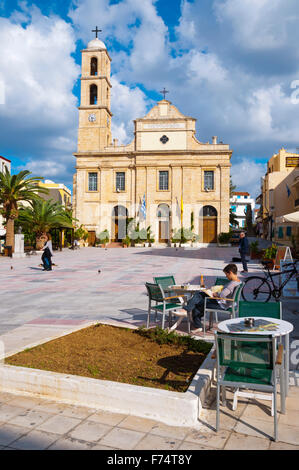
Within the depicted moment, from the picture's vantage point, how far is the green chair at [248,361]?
3422mm

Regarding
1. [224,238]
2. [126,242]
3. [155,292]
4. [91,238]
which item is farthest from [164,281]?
[91,238]

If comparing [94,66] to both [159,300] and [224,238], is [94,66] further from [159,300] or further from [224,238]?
[159,300]

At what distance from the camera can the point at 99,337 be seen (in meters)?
5.69

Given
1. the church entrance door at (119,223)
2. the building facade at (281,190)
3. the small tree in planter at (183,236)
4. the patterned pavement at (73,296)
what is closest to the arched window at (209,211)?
the small tree in planter at (183,236)

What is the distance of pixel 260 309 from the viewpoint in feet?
15.9

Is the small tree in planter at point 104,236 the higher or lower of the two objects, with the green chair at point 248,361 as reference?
higher

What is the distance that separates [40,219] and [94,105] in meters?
21.4

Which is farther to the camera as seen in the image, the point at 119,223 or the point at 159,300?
the point at 119,223

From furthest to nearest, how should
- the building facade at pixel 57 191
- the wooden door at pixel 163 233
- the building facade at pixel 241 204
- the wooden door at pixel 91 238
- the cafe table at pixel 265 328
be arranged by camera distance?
the building facade at pixel 241 204 → the building facade at pixel 57 191 → the wooden door at pixel 91 238 → the wooden door at pixel 163 233 → the cafe table at pixel 265 328

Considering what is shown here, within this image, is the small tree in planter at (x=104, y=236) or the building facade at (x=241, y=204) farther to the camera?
the building facade at (x=241, y=204)

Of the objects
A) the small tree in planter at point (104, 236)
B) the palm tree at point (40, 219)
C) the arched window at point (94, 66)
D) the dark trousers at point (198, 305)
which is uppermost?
the arched window at point (94, 66)

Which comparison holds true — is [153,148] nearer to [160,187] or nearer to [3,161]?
[160,187]

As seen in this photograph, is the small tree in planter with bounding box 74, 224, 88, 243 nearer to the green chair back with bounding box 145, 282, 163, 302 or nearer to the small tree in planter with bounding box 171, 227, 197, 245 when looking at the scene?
the small tree in planter with bounding box 171, 227, 197, 245

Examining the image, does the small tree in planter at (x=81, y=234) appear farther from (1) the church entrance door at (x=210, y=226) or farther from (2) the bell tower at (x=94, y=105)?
(1) the church entrance door at (x=210, y=226)
